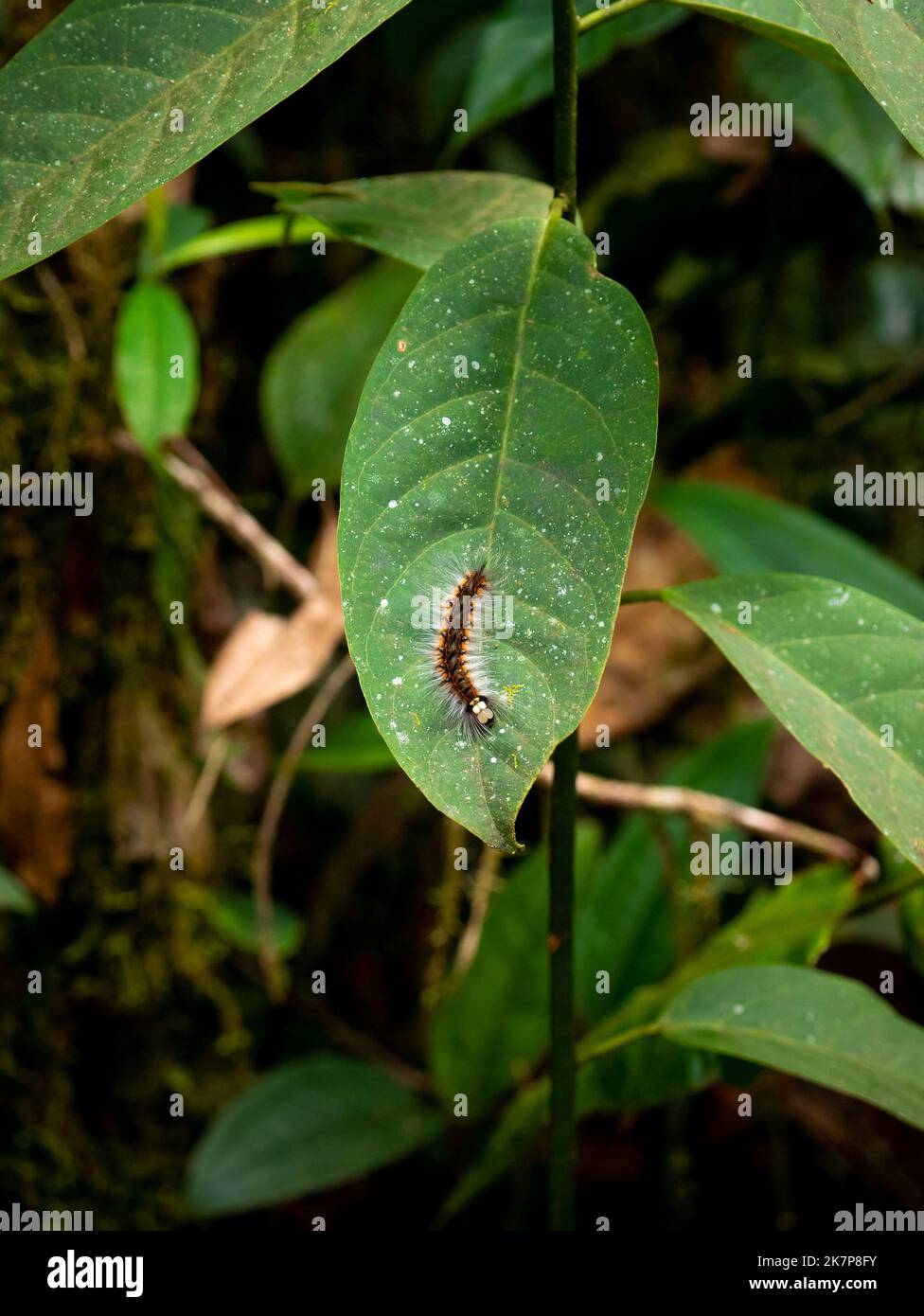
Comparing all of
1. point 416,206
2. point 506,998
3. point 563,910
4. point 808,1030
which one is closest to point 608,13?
point 416,206

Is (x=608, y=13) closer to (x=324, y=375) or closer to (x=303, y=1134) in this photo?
(x=324, y=375)

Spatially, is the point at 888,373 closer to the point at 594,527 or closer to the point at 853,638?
the point at 853,638

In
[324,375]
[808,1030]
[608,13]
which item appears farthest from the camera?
[324,375]

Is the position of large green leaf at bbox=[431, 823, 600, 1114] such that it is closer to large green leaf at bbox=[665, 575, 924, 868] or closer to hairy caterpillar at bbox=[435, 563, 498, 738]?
large green leaf at bbox=[665, 575, 924, 868]

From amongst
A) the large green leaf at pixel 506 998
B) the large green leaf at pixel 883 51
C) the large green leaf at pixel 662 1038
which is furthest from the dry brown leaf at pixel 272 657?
the large green leaf at pixel 883 51

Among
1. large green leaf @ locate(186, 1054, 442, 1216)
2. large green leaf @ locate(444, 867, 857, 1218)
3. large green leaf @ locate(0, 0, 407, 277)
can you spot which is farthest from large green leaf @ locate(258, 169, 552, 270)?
large green leaf @ locate(186, 1054, 442, 1216)

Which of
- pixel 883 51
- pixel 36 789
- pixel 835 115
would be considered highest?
pixel 835 115

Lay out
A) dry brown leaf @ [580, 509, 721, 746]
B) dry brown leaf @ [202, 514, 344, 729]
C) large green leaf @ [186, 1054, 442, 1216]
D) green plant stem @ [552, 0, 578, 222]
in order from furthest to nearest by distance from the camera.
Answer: dry brown leaf @ [580, 509, 721, 746]
large green leaf @ [186, 1054, 442, 1216]
dry brown leaf @ [202, 514, 344, 729]
green plant stem @ [552, 0, 578, 222]
